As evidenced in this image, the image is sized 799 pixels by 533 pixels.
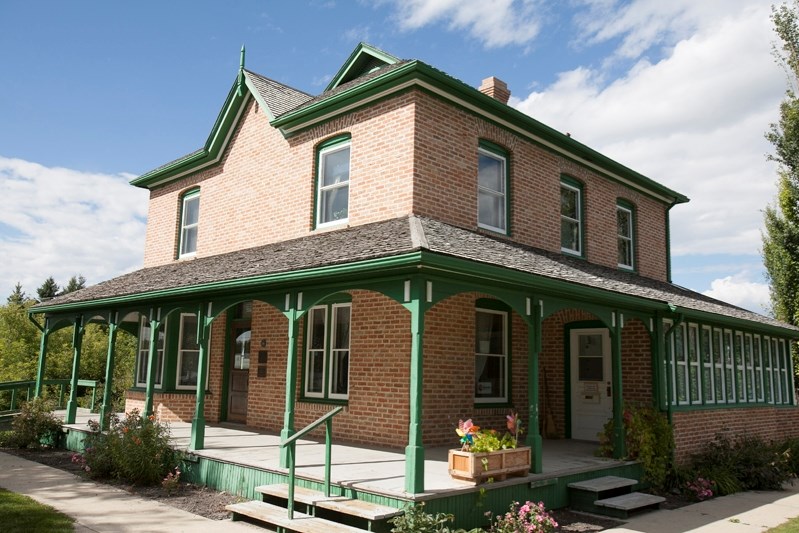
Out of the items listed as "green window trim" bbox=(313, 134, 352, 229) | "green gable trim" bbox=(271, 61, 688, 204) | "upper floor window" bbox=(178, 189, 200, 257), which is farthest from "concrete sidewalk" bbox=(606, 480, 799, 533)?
"upper floor window" bbox=(178, 189, 200, 257)

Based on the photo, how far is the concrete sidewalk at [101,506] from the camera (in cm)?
759

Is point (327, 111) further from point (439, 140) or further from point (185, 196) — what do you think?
point (185, 196)

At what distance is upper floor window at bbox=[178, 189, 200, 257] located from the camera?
16.3 m

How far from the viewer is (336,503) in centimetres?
727

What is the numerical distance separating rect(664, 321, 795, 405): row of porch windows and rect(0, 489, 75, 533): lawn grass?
1026 centimetres

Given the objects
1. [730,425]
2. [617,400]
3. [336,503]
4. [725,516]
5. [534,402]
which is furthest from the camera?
[730,425]

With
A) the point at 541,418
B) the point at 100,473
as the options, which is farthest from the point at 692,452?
the point at 100,473

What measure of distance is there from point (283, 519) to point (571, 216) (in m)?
9.88

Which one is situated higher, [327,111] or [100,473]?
[327,111]

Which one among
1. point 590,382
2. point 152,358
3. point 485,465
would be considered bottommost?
point 485,465

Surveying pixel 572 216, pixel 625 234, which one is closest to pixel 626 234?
pixel 625 234

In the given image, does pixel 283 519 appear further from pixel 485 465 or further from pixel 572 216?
pixel 572 216

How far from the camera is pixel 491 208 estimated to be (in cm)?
1238

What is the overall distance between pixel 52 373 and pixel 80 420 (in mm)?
12735
